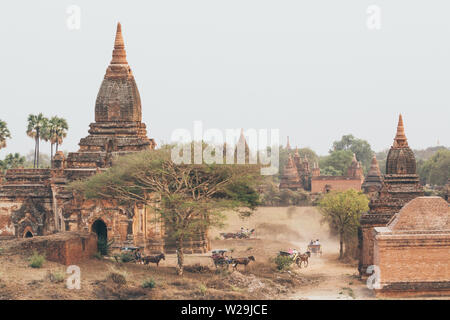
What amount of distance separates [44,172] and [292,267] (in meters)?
13.4

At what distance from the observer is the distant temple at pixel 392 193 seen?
38625mm

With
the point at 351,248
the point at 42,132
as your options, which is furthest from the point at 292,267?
the point at 42,132

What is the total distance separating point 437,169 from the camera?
329 ft

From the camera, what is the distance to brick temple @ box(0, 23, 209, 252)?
4197 cm

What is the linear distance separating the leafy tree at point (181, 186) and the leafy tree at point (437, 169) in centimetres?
6205

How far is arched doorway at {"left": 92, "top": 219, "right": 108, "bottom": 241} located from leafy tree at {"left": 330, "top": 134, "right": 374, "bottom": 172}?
3983 inches

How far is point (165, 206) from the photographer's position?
37625 mm

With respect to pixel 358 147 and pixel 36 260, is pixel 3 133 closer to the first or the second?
pixel 36 260

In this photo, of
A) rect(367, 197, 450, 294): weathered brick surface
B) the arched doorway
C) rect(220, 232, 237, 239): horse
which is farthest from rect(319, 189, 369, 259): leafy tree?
rect(367, 197, 450, 294): weathered brick surface

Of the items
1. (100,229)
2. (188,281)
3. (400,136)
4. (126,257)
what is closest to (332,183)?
(400,136)

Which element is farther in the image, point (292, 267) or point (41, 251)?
point (292, 267)

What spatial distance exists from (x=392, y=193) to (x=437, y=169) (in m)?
62.0

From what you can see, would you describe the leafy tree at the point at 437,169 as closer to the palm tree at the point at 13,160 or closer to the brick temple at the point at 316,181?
the brick temple at the point at 316,181
